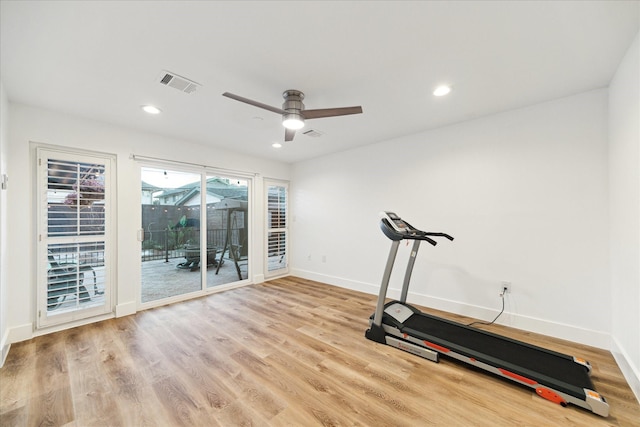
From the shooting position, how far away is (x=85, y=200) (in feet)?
10.0

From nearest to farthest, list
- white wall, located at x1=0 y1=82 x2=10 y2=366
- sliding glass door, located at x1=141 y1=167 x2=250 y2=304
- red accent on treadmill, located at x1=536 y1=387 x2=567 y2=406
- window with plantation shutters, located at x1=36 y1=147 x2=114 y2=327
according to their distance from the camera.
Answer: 1. red accent on treadmill, located at x1=536 y1=387 x2=567 y2=406
2. white wall, located at x1=0 y1=82 x2=10 y2=366
3. window with plantation shutters, located at x1=36 y1=147 x2=114 y2=327
4. sliding glass door, located at x1=141 y1=167 x2=250 y2=304

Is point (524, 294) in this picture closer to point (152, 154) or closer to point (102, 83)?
point (102, 83)

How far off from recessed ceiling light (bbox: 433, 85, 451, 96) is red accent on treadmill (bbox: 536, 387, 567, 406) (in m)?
2.60

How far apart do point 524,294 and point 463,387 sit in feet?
5.23

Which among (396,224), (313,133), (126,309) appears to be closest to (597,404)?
(396,224)

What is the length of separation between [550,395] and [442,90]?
265cm

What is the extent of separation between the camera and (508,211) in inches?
116

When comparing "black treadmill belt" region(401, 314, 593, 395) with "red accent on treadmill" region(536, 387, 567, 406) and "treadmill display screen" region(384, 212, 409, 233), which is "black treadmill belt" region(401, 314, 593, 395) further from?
"treadmill display screen" region(384, 212, 409, 233)

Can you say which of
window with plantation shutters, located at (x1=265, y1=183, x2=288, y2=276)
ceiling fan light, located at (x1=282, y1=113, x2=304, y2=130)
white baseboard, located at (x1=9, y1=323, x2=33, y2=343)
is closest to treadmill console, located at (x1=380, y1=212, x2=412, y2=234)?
ceiling fan light, located at (x1=282, y1=113, x2=304, y2=130)

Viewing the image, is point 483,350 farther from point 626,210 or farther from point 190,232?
point 190,232

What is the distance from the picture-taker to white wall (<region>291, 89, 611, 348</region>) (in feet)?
8.26

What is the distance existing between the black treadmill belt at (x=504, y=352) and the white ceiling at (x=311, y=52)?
7.95ft

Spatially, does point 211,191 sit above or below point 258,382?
above

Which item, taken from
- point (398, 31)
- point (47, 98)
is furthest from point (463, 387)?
point (47, 98)
